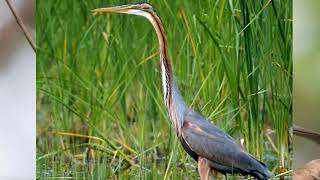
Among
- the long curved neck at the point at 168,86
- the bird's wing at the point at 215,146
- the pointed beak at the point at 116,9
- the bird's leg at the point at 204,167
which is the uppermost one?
the pointed beak at the point at 116,9

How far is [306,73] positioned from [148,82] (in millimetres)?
687

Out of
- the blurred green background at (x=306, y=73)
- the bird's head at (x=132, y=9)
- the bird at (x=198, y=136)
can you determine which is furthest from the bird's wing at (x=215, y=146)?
the bird's head at (x=132, y=9)

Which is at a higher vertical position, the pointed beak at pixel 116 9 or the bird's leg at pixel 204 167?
the pointed beak at pixel 116 9

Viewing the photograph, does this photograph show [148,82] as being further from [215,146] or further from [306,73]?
[306,73]

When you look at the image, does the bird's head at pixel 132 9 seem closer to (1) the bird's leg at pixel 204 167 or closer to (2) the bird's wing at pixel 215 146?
(2) the bird's wing at pixel 215 146

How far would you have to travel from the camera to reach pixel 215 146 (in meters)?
2.46

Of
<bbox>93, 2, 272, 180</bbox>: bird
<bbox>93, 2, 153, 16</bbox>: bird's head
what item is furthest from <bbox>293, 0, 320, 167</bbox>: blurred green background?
<bbox>93, 2, 153, 16</bbox>: bird's head

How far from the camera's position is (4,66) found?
2574mm

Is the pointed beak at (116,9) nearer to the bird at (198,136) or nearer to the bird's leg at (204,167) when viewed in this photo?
the bird at (198,136)

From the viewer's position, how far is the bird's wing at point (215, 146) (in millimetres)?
2453

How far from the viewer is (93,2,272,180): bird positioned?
8.05ft

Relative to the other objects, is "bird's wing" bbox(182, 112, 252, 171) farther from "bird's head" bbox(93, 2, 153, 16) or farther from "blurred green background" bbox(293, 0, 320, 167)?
"bird's head" bbox(93, 2, 153, 16)

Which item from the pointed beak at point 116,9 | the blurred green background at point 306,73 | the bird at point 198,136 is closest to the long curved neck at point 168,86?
the bird at point 198,136

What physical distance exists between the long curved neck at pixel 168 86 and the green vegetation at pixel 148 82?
3 centimetres
